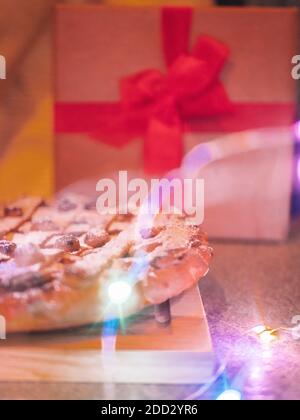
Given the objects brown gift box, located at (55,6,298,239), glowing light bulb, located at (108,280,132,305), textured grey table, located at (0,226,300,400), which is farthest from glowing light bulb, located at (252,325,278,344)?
brown gift box, located at (55,6,298,239)

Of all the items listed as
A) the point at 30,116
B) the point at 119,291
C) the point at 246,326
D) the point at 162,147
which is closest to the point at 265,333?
the point at 246,326

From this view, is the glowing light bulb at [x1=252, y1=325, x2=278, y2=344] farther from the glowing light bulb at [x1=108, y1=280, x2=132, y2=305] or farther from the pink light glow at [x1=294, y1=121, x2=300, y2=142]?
the pink light glow at [x1=294, y1=121, x2=300, y2=142]

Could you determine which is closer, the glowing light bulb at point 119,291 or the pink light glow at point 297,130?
the glowing light bulb at point 119,291

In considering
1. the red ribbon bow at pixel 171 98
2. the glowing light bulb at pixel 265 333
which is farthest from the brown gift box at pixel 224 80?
the glowing light bulb at pixel 265 333

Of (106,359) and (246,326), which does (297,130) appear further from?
(106,359)

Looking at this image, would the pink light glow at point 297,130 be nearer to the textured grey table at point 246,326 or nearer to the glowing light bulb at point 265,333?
the textured grey table at point 246,326
